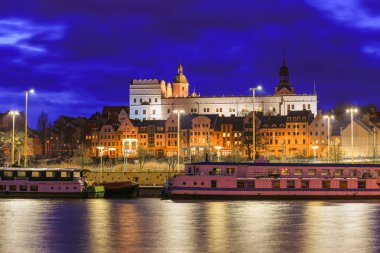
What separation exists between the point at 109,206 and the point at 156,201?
807 cm

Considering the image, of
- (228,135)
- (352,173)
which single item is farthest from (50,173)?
(228,135)

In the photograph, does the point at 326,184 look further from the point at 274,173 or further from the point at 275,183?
the point at 274,173

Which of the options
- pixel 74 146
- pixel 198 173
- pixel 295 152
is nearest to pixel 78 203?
pixel 198 173

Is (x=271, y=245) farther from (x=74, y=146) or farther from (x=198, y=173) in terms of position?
(x=74, y=146)

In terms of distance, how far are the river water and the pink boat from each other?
3.74 m

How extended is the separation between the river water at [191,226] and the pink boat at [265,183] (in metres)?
3.74

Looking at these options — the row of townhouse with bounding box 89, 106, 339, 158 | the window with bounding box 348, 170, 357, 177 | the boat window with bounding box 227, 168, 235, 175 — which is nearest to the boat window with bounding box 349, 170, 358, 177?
the window with bounding box 348, 170, 357, 177

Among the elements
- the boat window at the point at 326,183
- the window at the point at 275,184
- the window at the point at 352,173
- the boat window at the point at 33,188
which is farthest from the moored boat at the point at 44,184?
the window at the point at 352,173

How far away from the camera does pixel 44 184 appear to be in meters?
80.0

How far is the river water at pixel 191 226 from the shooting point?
1601 inches

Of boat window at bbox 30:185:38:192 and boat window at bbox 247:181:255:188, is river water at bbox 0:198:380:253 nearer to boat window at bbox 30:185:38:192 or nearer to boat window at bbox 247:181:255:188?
boat window at bbox 247:181:255:188

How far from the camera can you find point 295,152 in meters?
167

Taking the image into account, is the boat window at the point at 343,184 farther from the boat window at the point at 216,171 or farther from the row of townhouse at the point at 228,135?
the row of townhouse at the point at 228,135

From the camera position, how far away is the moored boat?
79.9 m
